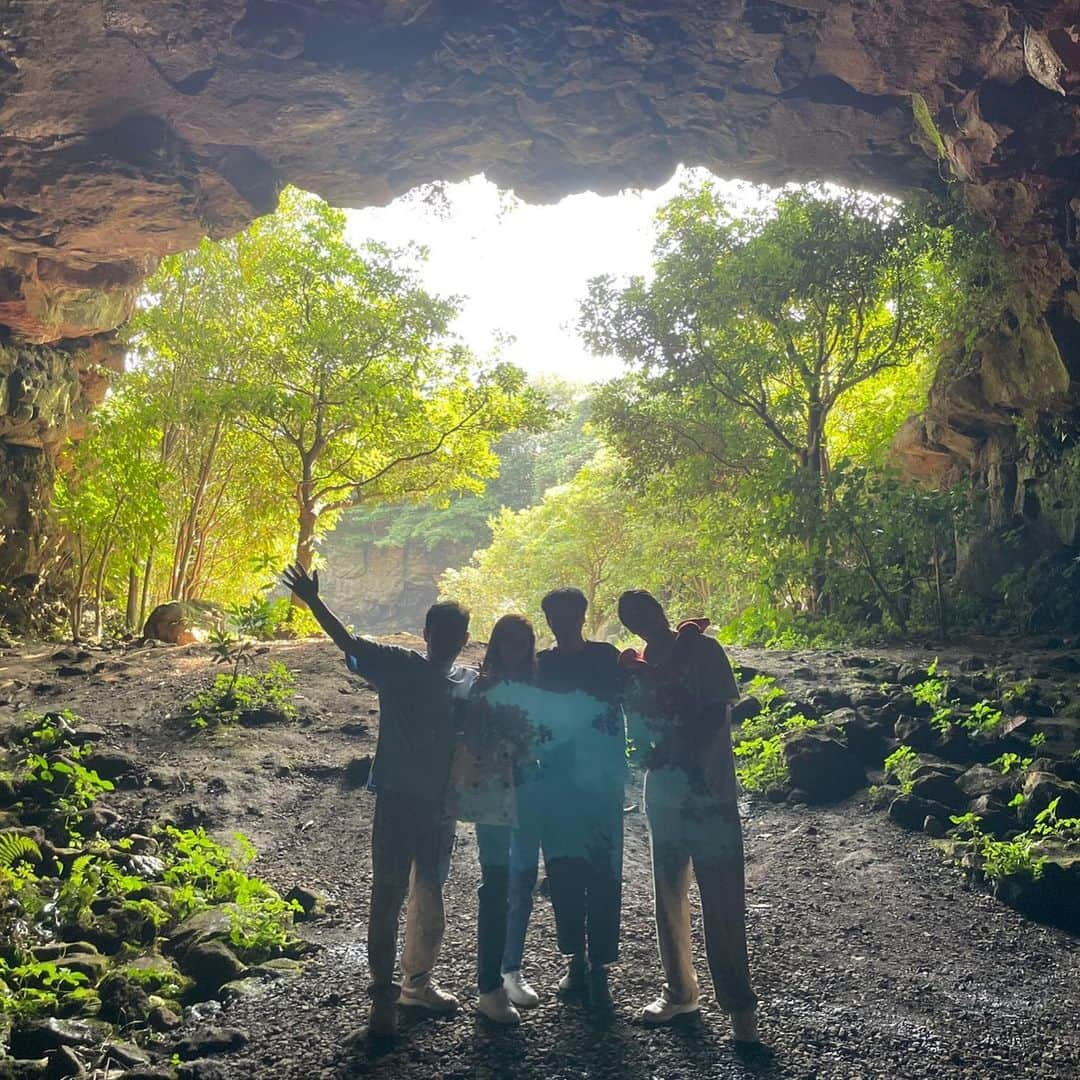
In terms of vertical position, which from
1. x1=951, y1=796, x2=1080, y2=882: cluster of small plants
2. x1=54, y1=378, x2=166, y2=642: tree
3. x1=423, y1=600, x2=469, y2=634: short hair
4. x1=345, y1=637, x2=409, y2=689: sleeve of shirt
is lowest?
x1=951, y1=796, x2=1080, y2=882: cluster of small plants

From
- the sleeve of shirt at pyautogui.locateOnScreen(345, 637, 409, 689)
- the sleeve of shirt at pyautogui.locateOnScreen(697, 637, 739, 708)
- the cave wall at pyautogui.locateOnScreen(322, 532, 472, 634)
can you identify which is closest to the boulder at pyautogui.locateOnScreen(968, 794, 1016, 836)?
the sleeve of shirt at pyautogui.locateOnScreen(697, 637, 739, 708)

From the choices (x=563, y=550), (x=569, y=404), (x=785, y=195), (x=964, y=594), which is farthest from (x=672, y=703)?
(x=569, y=404)

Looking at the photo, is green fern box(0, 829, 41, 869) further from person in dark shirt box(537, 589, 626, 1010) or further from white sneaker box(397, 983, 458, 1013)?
person in dark shirt box(537, 589, 626, 1010)

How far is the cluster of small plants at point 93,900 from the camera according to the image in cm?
385

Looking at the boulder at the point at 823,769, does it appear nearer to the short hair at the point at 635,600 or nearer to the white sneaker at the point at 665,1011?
the white sneaker at the point at 665,1011

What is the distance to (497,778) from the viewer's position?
3609mm

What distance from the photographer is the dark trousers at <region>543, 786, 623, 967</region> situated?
357 cm

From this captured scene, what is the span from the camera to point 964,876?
5492 mm

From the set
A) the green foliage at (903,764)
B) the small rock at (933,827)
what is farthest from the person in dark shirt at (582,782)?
the green foliage at (903,764)

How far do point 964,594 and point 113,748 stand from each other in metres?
10.8

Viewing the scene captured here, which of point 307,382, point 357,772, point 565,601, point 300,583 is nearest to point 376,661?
point 300,583

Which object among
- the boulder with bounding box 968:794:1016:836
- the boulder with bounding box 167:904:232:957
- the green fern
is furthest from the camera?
the boulder with bounding box 968:794:1016:836

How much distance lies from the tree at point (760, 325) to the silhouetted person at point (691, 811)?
10.1 metres

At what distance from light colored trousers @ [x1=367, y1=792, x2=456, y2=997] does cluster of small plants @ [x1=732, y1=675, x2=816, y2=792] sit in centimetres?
428
